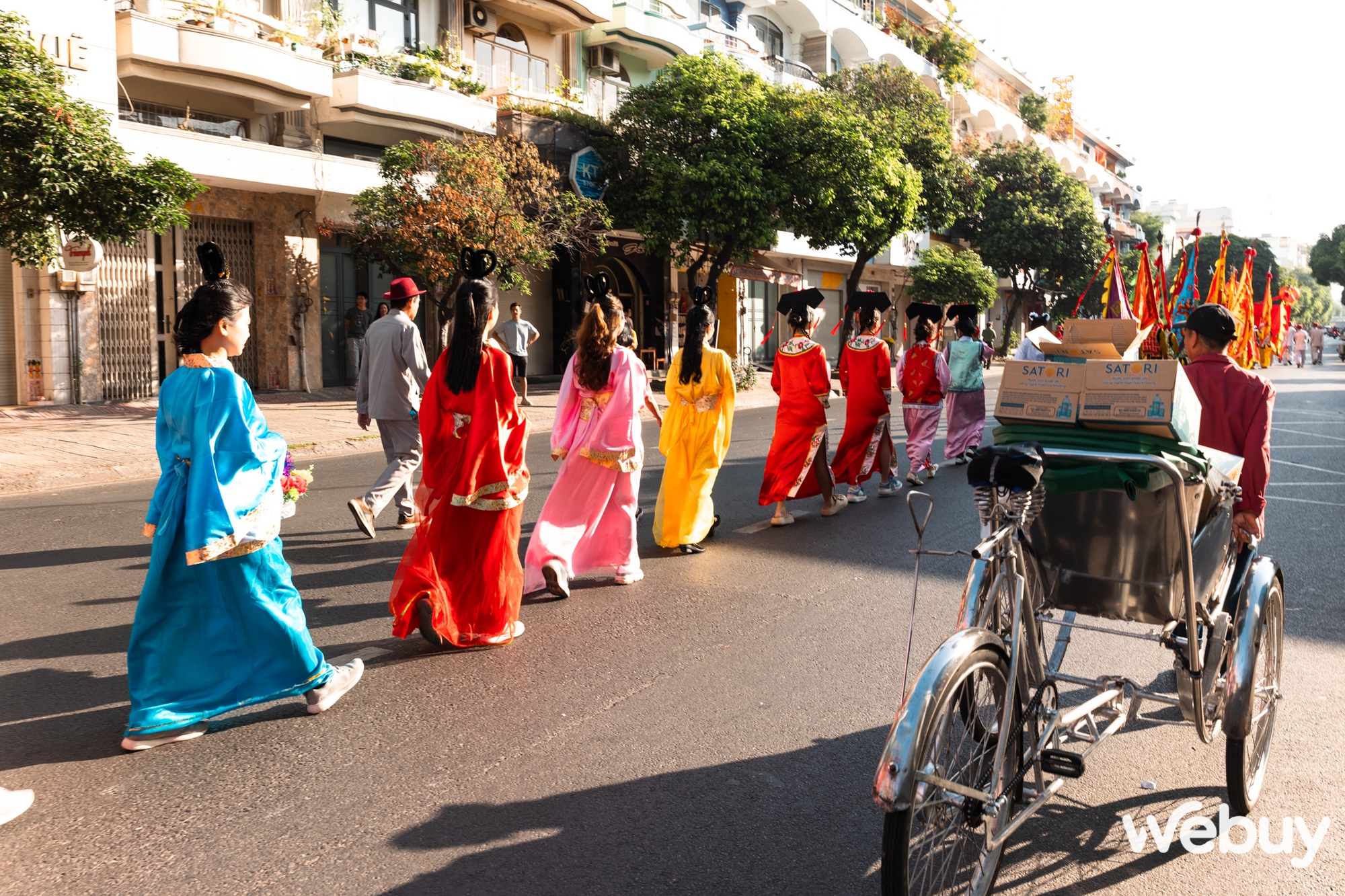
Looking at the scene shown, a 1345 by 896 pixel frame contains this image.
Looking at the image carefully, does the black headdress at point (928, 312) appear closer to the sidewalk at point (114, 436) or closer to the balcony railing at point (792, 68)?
the sidewalk at point (114, 436)

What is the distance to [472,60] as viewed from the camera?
2384cm

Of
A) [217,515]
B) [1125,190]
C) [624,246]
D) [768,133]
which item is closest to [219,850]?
[217,515]

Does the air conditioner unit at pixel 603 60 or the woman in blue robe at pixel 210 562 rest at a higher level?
the air conditioner unit at pixel 603 60

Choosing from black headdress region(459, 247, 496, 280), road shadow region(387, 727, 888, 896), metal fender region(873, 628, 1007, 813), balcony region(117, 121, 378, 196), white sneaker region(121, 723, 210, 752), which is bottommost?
road shadow region(387, 727, 888, 896)

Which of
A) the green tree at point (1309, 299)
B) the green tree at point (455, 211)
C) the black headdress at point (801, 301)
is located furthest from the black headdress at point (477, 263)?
the green tree at point (1309, 299)

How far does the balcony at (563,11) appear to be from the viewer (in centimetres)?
2439

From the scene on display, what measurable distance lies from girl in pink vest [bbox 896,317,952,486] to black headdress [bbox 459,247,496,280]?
22.3ft

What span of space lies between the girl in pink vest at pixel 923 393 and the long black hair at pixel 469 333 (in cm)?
697

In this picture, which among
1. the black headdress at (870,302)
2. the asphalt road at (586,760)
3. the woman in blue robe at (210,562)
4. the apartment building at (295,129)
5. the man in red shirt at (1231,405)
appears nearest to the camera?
the asphalt road at (586,760)

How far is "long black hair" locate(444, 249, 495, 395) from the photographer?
5.04 metres

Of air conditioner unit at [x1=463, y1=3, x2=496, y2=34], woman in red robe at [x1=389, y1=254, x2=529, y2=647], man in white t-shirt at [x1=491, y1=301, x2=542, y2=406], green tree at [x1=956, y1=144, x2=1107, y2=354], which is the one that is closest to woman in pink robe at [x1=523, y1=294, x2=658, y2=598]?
woman in red robe at [x1=389, y1=254, x2=529, y2=647]

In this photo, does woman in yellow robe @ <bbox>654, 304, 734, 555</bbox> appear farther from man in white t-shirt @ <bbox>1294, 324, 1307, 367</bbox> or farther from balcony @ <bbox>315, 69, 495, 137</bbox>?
man in white t-shirt @ <bbox>1294, 324, 1307, 367</bbox>

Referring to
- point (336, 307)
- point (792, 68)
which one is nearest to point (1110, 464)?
point (336, 307)

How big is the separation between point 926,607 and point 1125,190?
74.9m
